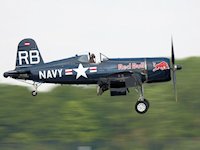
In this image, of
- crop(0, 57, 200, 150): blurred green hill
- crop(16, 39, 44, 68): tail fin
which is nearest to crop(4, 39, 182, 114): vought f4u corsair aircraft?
crop(16, 39, 44, 68): tail fin

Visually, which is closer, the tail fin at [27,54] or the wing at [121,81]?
the wing at [121,81]

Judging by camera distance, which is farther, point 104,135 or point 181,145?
point 104,135

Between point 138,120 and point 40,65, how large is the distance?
64399mm

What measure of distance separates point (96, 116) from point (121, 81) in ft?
230

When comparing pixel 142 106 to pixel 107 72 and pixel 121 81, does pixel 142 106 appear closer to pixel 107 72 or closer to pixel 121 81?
pixel 121 81

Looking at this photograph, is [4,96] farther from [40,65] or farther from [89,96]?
[40,65]

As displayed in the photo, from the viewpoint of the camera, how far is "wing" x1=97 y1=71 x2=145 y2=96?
38.1 m

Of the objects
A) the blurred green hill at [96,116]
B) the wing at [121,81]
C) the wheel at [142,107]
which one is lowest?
the blurred green hill at [96,116]

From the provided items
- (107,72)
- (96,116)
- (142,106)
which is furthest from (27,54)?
(96,116)

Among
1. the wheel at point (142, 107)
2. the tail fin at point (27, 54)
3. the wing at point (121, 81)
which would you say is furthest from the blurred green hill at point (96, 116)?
the wing at point (121, 81)

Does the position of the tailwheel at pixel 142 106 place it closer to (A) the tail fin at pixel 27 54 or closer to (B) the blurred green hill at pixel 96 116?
(A) the tail fin at pixel 27 54

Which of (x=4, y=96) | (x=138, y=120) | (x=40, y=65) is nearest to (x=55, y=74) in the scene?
(x=40, y=65)

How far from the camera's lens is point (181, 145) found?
73625 millimetres

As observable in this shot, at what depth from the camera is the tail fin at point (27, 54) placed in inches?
1597
